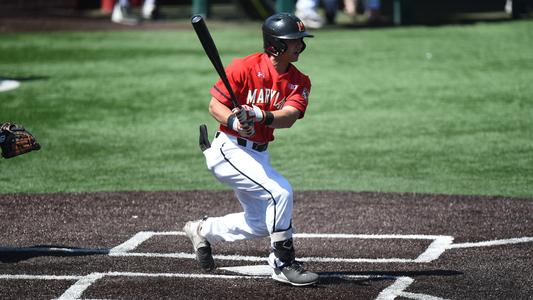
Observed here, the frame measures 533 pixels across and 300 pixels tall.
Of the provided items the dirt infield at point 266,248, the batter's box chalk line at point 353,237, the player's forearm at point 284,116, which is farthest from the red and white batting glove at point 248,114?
the batter's box chalk line at point 353,237

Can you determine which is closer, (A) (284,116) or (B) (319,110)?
(A) (284,116)

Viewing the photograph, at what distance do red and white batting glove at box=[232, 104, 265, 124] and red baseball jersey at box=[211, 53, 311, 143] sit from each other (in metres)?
0.27

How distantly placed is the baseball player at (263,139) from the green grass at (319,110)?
3776mm

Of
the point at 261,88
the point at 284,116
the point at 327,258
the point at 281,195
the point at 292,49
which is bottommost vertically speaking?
the point at 327,258

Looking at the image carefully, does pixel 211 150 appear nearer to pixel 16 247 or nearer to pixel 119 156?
pixel 16 247

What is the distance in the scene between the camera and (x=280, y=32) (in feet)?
21.1

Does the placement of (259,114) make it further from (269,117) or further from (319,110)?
(319,110)

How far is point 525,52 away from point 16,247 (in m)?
13.0

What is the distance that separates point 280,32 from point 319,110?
815cm

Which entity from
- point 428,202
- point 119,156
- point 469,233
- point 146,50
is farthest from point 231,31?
point 469,233

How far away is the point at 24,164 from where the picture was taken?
11539 millimetres

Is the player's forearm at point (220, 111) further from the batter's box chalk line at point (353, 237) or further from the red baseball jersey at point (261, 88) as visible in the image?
the batter's box chalk line at point (353, 237)

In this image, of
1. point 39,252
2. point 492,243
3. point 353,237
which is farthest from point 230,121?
point 492,243

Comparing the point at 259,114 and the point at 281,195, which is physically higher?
the point at 259,114
